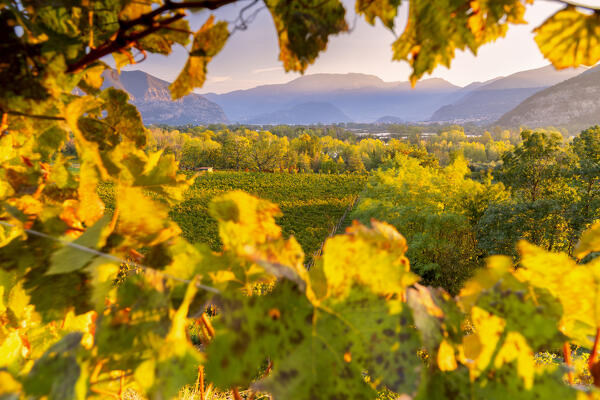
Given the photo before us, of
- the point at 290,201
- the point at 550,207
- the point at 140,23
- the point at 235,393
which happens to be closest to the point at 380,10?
the point at 140,23

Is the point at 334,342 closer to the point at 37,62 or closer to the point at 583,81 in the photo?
the point at 37,62

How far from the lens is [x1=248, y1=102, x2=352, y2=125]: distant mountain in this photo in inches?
6299

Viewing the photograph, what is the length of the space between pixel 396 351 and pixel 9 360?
2.45ft

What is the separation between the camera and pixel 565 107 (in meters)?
79.2

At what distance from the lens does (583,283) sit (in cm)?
36

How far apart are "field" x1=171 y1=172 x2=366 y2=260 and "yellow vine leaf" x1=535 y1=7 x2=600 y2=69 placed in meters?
11.0

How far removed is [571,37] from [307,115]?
172243 mm

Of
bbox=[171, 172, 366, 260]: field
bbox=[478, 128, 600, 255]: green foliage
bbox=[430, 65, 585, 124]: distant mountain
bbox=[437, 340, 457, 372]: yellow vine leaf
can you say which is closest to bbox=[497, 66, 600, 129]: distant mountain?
bbox=[430, 65, 585, 124]: distant mountain

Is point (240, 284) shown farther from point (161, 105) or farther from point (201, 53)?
point (161, 105)

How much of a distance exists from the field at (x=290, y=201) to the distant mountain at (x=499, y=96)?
120 metres

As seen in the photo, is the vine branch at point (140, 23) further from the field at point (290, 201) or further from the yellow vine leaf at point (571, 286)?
the field at point (290, 201)

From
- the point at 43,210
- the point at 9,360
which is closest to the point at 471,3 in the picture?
the point at 43,210

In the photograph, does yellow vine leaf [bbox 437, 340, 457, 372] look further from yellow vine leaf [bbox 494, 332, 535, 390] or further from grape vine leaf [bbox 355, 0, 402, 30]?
grape vine leaf [bbox 355, 0, 402, 30]

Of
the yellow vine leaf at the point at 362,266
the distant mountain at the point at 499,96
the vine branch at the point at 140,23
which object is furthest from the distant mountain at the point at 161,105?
the yellow vine leaf at the point at 362,266
